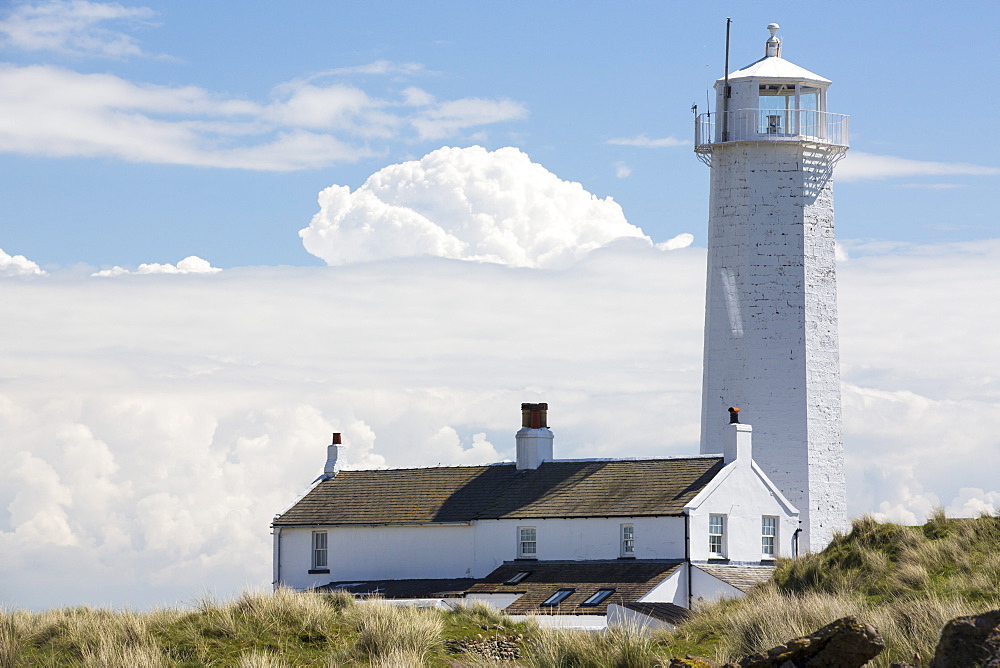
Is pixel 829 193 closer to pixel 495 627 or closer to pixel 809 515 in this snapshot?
pixel 809 515

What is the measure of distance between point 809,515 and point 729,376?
4.38 meters

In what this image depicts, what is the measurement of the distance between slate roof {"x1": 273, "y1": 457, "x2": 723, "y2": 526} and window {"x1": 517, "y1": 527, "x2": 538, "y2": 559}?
1.46 feet

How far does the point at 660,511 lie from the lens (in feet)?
113

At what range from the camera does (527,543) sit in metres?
36.2

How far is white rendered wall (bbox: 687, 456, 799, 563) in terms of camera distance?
34438 millimetres

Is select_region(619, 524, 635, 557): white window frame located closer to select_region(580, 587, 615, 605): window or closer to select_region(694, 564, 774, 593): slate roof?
select_region(694, 564, 774, 593): slate roof

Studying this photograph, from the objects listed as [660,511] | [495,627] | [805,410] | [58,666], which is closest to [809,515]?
[805,410]

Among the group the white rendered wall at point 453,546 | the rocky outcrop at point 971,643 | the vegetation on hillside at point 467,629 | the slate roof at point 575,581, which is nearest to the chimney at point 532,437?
the white rendered wall at point 453,546

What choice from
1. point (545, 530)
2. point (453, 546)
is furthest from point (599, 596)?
point (453, 546)

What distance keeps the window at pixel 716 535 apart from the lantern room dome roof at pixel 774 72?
1298 centimetres

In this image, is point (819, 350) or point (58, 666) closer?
point (58, 666)

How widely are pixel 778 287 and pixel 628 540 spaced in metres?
8.67

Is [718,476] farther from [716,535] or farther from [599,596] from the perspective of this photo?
[599,596]

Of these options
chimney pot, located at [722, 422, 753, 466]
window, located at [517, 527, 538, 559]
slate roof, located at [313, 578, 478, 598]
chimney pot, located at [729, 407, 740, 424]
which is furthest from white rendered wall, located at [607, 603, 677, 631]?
chimney pot, located at [729, 407, 740, 424]
